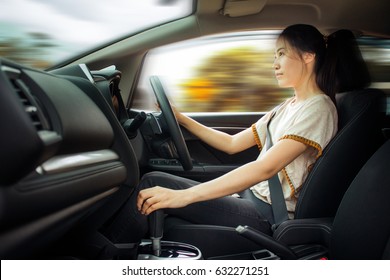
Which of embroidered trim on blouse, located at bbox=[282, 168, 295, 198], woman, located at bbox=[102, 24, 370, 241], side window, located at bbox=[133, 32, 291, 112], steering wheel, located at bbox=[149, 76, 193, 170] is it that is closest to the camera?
woman, located at bbox=[102, 24, 370, 241]

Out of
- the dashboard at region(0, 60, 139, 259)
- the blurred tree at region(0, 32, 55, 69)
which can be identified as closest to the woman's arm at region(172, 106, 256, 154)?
the blurred tree at region(0, 32, 55, 69)

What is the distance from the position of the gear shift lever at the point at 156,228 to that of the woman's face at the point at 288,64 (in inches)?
22.7

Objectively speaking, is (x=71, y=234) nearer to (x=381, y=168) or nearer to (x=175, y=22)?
(x=381, y=168)

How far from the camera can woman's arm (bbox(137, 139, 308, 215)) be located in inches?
45.1

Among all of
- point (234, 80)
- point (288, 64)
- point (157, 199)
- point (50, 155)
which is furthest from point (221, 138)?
point (50, 155)

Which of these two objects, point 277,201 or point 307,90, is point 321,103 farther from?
point 277,201

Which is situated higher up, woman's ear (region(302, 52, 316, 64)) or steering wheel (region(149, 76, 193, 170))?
woman's ear (region(302, 52, 316, 64))

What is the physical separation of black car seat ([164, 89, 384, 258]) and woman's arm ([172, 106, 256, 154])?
1.70ft

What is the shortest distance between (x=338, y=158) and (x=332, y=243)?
0.21 meters

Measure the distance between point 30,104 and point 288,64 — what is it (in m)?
0.89

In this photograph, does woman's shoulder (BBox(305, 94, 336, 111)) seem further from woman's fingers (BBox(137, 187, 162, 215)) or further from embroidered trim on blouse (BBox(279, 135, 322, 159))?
woman's fingers (BBox(137, 187, 162, 215))

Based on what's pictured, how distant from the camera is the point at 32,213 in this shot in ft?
2.16

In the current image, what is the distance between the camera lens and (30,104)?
688 millimetres
